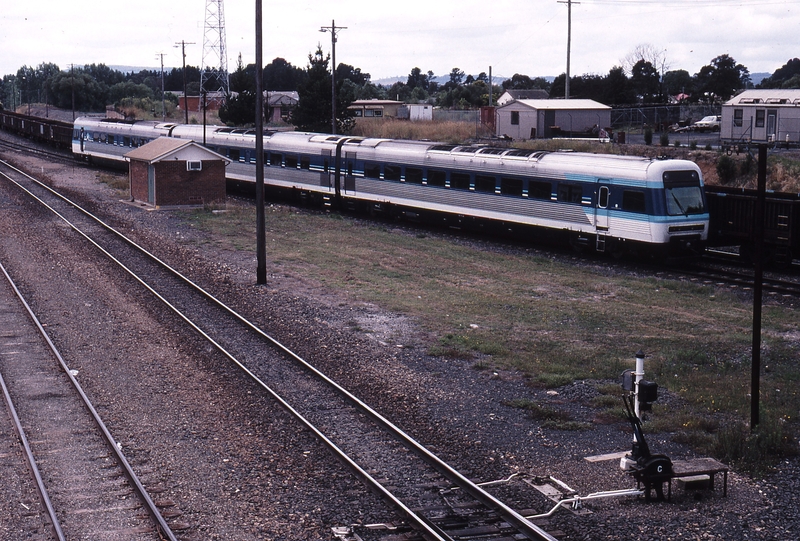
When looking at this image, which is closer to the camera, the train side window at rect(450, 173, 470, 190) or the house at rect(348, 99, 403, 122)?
the train side window at rect(450, 173, 470, 190)

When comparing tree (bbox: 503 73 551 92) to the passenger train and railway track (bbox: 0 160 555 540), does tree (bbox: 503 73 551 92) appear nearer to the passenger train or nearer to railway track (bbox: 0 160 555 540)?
the passenger train

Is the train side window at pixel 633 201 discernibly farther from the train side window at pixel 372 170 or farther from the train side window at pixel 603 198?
the train side window at pixel 372 170

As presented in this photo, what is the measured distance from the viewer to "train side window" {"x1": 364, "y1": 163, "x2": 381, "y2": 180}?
1363 inches

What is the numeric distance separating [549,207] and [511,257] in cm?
193

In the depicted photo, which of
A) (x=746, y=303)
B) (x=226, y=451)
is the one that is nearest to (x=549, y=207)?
(x=746, y=303)

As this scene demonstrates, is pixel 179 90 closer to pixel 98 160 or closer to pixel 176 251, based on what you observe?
pixel 98 160

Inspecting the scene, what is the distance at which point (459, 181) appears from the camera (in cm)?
3073

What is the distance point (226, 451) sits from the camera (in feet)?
38.2

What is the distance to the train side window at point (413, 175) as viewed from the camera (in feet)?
107

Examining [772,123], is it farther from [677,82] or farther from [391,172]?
[677,82]

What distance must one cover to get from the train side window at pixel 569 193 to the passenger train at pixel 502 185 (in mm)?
30

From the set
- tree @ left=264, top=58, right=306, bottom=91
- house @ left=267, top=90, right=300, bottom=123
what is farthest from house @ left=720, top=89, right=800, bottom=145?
tree @ left=264, top=58, right=306, bottom=91

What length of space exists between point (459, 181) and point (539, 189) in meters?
4.04

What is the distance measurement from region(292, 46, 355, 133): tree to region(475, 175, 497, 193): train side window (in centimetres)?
3526
